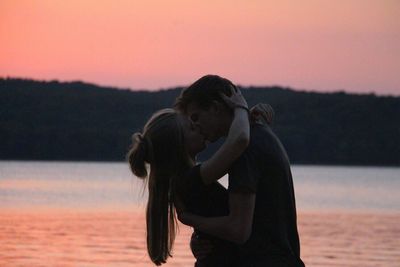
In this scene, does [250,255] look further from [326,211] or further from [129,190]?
[129,190]

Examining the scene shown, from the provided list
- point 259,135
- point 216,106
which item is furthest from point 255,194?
point 216,106

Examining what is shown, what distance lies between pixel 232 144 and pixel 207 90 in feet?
0.69

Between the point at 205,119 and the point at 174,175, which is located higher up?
the point at 205,119

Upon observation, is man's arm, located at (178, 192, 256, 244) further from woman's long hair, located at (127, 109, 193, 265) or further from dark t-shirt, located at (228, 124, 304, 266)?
woman's long hair, located at (127, 109, 193, 265)

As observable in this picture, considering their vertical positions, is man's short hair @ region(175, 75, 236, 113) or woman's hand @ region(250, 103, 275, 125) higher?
man's short hair @ region(175, 75, 236, 113)

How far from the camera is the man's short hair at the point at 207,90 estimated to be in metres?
4.42

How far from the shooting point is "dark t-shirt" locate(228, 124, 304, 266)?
441 cm

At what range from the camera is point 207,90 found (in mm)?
4422

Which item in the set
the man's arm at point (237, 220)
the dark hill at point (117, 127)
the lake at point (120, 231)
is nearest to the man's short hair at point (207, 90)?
the man's arm at point (237, 220)

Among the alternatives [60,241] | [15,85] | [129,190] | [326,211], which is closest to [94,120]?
[15,85]

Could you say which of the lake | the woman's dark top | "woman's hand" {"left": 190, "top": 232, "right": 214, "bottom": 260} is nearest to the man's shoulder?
the woman's dark top

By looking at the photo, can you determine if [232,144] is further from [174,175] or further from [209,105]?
[174,175]

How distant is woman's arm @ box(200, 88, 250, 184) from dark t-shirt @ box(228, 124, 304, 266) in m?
0.05

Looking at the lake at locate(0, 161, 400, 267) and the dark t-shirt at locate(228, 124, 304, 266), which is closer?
the dark t-shirt at locate(228, 124, 304, 266)
